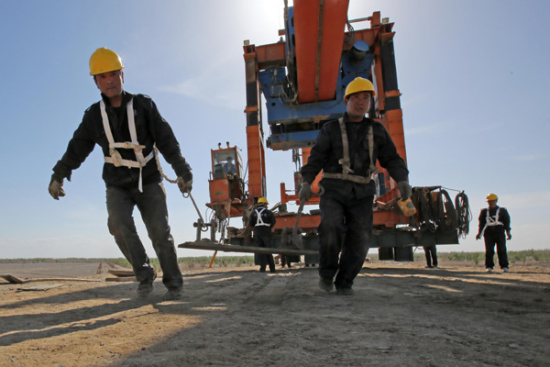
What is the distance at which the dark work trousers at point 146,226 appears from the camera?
333 centimetres

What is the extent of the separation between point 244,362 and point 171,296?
1.97 meters

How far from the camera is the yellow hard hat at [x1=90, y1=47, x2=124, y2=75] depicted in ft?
10.7

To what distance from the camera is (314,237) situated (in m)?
9.70

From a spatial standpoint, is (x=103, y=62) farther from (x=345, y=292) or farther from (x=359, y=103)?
(x=345, y=292)

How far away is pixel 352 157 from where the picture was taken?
3.70m

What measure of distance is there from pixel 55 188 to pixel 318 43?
6.43m

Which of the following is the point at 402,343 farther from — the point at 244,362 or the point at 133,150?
the point at 133,150

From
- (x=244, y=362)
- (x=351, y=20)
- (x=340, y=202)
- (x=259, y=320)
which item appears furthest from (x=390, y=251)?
(x=244, y=362)

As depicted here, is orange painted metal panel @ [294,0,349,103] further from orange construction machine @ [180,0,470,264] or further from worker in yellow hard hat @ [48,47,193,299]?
worker in yellow hard hat @ [48,47,193,299]

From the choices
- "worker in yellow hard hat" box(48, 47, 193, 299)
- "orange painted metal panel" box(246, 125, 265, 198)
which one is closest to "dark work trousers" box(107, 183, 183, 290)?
"worker in yellow hard hat" box(48, 47, 193, 299)

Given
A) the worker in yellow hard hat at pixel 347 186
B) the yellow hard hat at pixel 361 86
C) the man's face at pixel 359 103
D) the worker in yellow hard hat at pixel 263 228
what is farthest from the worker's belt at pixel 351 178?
the worker in yellow hard hat at pixel 263 228

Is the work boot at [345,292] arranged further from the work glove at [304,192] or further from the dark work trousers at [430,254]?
the dark work trousers at [430,254]

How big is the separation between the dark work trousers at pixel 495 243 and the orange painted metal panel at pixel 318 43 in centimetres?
494

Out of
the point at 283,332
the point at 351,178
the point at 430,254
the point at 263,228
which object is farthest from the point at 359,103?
the point at 430,254
